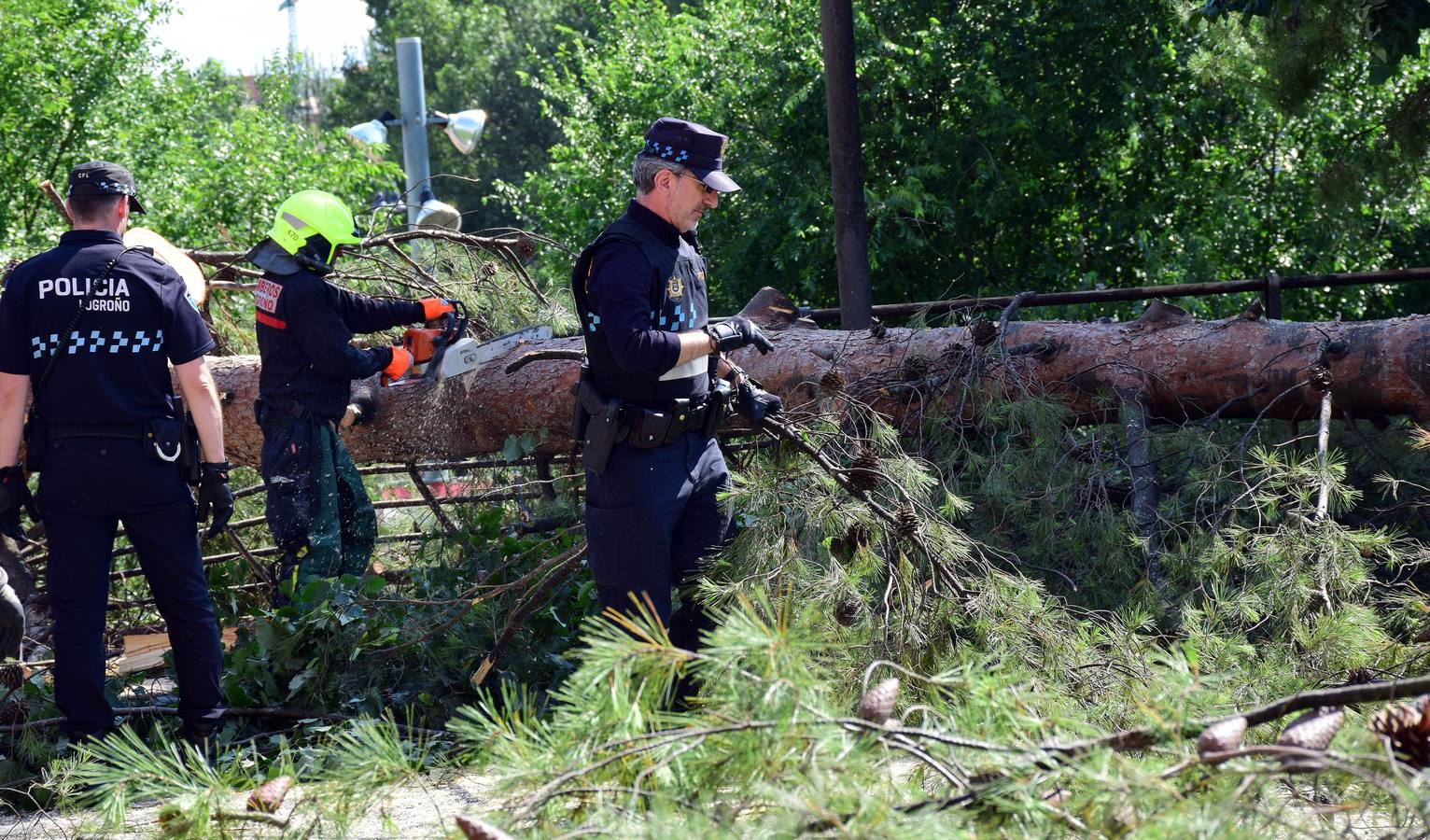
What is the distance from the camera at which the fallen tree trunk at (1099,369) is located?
409 cm

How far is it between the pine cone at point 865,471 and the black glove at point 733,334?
16.7 inches

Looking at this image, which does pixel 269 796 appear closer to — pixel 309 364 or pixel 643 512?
pixel 643 512

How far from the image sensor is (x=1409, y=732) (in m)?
1.64

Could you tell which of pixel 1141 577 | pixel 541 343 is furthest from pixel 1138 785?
pixel 541 343

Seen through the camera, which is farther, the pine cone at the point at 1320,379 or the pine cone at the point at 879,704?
the pine cone at the point at 1320,379

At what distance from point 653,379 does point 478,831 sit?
169 cm

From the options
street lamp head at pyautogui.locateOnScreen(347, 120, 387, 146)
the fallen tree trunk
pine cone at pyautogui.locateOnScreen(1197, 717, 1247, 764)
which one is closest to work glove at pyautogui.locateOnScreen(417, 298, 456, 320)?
the fallen tree trunk

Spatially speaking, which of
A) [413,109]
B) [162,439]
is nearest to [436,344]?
[162,439]

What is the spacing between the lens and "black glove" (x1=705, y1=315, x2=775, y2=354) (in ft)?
10.2

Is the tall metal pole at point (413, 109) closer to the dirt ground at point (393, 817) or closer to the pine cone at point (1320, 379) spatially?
the dirt ground at point (393, 817)

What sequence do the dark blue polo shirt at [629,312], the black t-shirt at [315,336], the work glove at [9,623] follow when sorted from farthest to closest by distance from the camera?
the black t-shirt at [315,336]
the work glove at [9,623]
the dark blue polo shirt at [629,312]

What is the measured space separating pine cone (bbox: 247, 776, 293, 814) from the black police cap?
5.72 feet

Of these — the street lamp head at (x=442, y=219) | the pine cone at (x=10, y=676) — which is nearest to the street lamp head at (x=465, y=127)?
the street lamp head at (x=442, y=219)

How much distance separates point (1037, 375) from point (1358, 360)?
106cm
